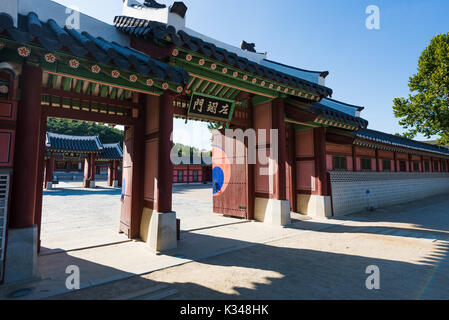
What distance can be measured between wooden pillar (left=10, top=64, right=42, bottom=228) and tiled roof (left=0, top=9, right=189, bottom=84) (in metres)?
0.77

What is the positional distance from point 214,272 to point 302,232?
3886 millimetres

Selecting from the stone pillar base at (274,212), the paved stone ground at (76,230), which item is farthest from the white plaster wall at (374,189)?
the paved stone ground at (76,230)

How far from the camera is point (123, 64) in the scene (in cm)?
417

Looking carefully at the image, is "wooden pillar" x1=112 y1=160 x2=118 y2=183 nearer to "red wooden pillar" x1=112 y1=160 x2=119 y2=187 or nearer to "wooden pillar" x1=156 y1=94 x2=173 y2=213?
"red wooden pillar" x1=112 y1=160 x2=119 y2=187

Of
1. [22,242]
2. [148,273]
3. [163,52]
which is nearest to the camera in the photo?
[22,242]

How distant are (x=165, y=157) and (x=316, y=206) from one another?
23.0ft

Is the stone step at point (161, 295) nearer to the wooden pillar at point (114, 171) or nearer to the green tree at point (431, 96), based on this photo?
the green tree at point (431, 96)

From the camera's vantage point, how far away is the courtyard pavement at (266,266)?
10.9 ft

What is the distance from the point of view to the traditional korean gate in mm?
8948

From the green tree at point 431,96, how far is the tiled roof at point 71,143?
2736 centimetres

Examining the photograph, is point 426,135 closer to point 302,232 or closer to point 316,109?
→ point 316,109

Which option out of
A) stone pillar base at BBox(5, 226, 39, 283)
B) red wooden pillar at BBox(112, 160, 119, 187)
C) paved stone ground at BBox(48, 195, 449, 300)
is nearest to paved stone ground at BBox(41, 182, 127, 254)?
stone pillar base at BBox(5, 226, 39, 283)

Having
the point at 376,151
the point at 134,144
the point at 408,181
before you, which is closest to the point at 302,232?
the point at 134,144

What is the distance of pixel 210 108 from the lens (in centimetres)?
722
